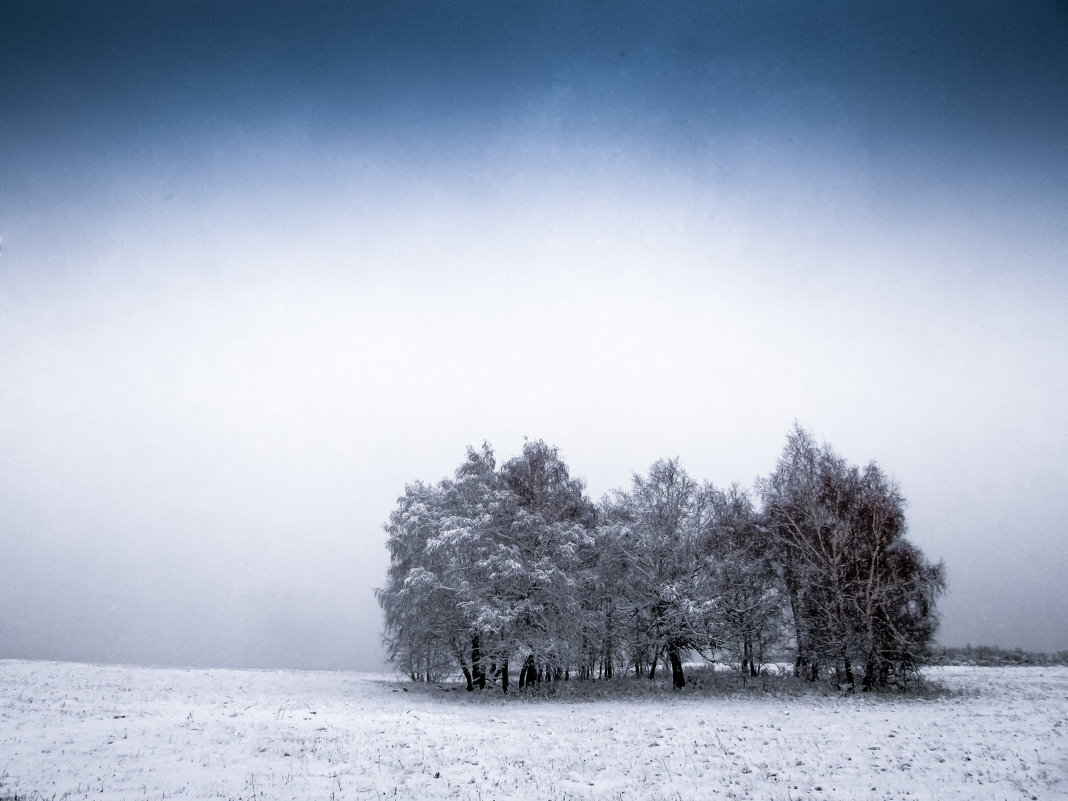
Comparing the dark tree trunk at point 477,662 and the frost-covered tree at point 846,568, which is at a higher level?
the frost-covered tree at point 846,568

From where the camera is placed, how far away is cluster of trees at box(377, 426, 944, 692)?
29.7 m

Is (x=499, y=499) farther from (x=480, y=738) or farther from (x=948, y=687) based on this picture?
(x=948, y=687)

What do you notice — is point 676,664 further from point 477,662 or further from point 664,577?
point 477,662

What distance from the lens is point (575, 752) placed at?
1559 cm

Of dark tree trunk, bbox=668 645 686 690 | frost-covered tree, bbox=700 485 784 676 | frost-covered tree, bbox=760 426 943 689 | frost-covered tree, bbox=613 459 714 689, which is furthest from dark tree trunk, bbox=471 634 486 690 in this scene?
frost-covered tree, bbox=760 426 943 689

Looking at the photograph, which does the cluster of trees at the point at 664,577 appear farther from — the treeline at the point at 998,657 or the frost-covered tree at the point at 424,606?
the treeline at the point at 998,657

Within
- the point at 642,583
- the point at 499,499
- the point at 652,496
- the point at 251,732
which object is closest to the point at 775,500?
the point at 652,496

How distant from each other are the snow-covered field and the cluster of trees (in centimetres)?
502

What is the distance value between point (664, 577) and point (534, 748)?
17.8m

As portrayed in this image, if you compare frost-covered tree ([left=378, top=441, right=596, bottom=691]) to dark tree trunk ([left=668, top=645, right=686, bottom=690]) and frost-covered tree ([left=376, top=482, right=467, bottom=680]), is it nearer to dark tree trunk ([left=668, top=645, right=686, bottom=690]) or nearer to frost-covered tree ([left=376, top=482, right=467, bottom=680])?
frost-covered tree ([left=376, top=482, right=467, bottom=680])

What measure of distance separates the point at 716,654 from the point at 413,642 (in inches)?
708

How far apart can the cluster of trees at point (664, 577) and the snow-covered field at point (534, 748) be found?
→ 5024mm

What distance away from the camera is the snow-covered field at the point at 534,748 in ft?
39.1

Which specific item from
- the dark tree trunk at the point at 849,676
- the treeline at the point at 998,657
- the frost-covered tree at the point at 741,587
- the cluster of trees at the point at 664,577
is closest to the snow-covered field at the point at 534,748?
the dark tree trunk at the point at 849,676
